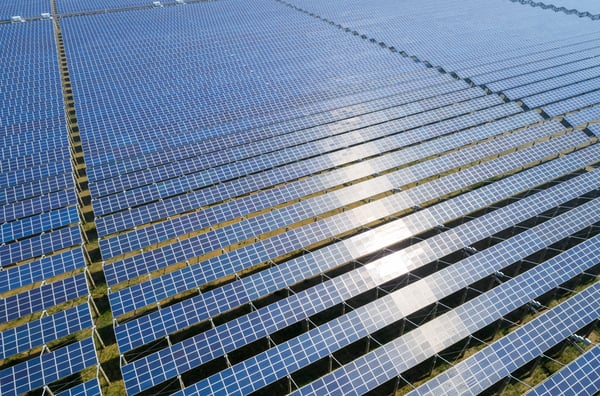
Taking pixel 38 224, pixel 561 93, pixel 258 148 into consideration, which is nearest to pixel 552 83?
pixel 561 93

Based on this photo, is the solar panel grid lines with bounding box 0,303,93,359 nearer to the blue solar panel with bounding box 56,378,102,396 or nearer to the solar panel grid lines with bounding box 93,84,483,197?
the blue solar panel with bounding box 56,378,102,396

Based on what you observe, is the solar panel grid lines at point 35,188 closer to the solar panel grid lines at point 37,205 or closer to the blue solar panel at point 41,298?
the solar panel grid lines at point 37,205

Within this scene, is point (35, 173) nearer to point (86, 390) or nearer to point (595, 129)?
point (86, 390)

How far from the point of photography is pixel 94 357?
2048cm

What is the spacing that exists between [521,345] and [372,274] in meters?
8.87

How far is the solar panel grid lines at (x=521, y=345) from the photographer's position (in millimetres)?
20031

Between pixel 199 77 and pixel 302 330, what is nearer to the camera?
pixel 302 330

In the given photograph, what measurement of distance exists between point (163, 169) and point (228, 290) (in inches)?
576

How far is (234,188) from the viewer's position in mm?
31766

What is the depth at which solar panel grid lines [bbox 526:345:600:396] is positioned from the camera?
19.9 metres

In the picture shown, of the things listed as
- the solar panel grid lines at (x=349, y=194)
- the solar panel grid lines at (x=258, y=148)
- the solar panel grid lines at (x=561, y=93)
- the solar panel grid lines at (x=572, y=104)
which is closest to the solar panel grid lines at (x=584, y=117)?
the solar panel grid lines at (x=572, y=104)

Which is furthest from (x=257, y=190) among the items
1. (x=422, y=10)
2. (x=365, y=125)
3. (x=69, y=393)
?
(x=422, y=10)

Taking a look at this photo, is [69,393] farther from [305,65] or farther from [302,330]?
[305,65]

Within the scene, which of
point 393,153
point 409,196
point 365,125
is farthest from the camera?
point 365,125
